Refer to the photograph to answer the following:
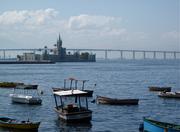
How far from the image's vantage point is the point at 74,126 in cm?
5503

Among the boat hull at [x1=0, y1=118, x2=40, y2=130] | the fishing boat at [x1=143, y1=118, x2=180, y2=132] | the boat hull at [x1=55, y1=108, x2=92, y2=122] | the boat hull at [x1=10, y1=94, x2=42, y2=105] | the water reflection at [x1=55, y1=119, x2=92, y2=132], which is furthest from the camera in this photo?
the boat hull at [x1=10, y1=94, x2=42, y2=105]

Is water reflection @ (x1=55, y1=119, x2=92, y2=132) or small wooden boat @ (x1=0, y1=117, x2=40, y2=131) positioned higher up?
small wooden boat @ (x1=0, y1=117, x2=40, y2=131)

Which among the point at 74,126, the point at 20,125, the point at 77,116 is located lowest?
the point at 74,126

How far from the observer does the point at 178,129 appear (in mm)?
45938

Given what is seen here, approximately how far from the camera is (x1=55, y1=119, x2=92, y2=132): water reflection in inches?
2110

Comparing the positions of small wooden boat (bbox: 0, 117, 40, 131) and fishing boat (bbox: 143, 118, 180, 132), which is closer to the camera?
fishing boat (bbox: 143, 118, 180, 132)

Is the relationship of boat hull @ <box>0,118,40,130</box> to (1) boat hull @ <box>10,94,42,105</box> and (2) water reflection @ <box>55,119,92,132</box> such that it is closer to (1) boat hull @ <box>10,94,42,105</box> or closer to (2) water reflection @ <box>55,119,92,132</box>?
(2) water reflection @ <box>55,119,92,132</box>

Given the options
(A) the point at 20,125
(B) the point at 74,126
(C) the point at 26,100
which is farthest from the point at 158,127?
(C) the point at 26,100

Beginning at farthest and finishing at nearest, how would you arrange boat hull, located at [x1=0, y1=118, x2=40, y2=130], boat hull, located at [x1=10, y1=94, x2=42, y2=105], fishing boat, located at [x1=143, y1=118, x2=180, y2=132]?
1. boat hull, located at [x1=10, y1=94, x2=42, y2=105]
2. boat hull, located at [x1=0, y1=118, x2=40, y2=130]
3. fishing boat, located at [x1=143, y1=118, x2=180, y2=132]

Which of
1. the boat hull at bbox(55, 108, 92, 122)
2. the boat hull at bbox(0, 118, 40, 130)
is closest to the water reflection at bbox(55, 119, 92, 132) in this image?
the boat hull at bbox(55, 108, 92, 122)

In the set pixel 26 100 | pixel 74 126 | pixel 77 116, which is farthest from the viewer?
pixel 26 100

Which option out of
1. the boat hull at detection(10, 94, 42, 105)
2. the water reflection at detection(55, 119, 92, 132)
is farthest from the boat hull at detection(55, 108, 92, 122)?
the boat hull at detection(10, 94, 42, 105)

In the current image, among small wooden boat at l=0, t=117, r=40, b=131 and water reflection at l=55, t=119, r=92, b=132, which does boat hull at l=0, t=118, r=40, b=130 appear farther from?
water reflection at l=55, t=119, r=92, b=132

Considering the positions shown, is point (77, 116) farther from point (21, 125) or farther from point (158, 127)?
point (158, 127)
